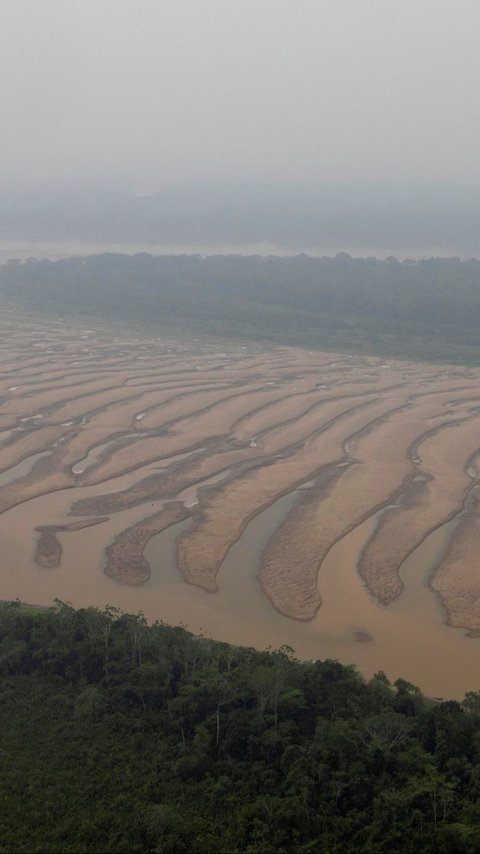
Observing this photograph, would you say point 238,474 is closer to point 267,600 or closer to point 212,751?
point 267,600

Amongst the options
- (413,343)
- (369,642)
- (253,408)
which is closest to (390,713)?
(369,642)

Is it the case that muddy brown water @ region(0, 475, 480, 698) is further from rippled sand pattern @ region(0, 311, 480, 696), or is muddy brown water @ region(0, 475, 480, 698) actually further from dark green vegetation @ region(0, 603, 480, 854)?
dark green vegetation @ region(0, 603, 480, 854)

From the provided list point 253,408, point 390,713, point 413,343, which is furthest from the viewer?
point 413,343

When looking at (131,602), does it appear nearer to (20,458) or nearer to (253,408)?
(20,458)

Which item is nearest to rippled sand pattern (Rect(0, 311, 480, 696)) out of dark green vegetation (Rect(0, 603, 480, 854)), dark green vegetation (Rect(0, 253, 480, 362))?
dark green vegetation (Rect(0, 603, 480, 854))

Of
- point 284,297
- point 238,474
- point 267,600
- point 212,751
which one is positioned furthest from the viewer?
point 284,297

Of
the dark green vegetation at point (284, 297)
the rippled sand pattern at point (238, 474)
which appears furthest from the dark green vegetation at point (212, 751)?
the dark green vegetation at point (284, 297)

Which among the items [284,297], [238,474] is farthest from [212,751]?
[284,297]
